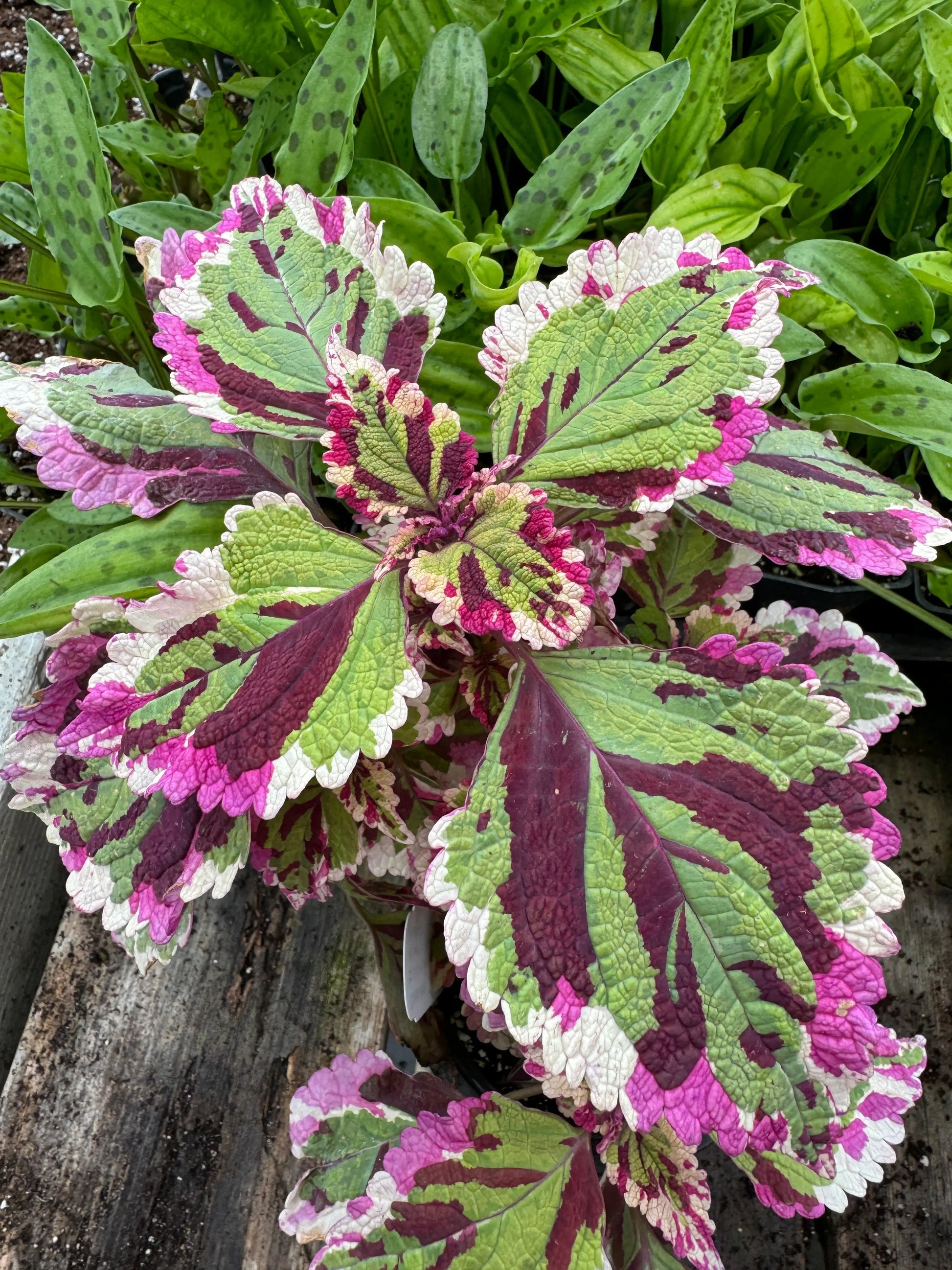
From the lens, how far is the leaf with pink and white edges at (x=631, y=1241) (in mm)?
629

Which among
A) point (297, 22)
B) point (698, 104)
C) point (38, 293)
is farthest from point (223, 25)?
point (698, 104)

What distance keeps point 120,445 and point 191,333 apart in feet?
0.28

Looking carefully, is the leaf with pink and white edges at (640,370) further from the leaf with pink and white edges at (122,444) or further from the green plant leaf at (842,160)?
the green plant leaf at (842,160)

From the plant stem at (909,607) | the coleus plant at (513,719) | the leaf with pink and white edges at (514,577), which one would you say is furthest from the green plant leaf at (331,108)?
the plant stem at (909,607)

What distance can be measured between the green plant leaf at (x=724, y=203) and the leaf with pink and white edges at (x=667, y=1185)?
0.70 m

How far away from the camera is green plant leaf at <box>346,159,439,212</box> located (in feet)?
2.90

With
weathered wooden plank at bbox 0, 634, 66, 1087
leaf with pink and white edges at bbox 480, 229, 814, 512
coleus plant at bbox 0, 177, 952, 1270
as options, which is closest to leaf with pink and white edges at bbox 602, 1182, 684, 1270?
coleus plant at bbox 0, 177, 952, 1270

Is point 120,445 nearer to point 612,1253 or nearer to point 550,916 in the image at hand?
point 550,916

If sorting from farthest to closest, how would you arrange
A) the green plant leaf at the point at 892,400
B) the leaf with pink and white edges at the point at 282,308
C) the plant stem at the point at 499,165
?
the plant stem at the point at 499,165 → the green plant leaf at the point at 892,400 → the leaf with pink and white edges at the point at 282,308

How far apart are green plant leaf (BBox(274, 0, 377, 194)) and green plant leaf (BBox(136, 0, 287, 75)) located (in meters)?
0.12

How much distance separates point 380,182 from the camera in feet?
2.92

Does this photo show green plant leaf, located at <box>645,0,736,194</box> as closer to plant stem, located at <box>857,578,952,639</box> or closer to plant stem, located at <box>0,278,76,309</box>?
plant stem, located at <box>857,578,952,639</box>

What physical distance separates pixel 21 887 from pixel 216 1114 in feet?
0.96

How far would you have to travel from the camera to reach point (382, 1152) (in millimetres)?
662
